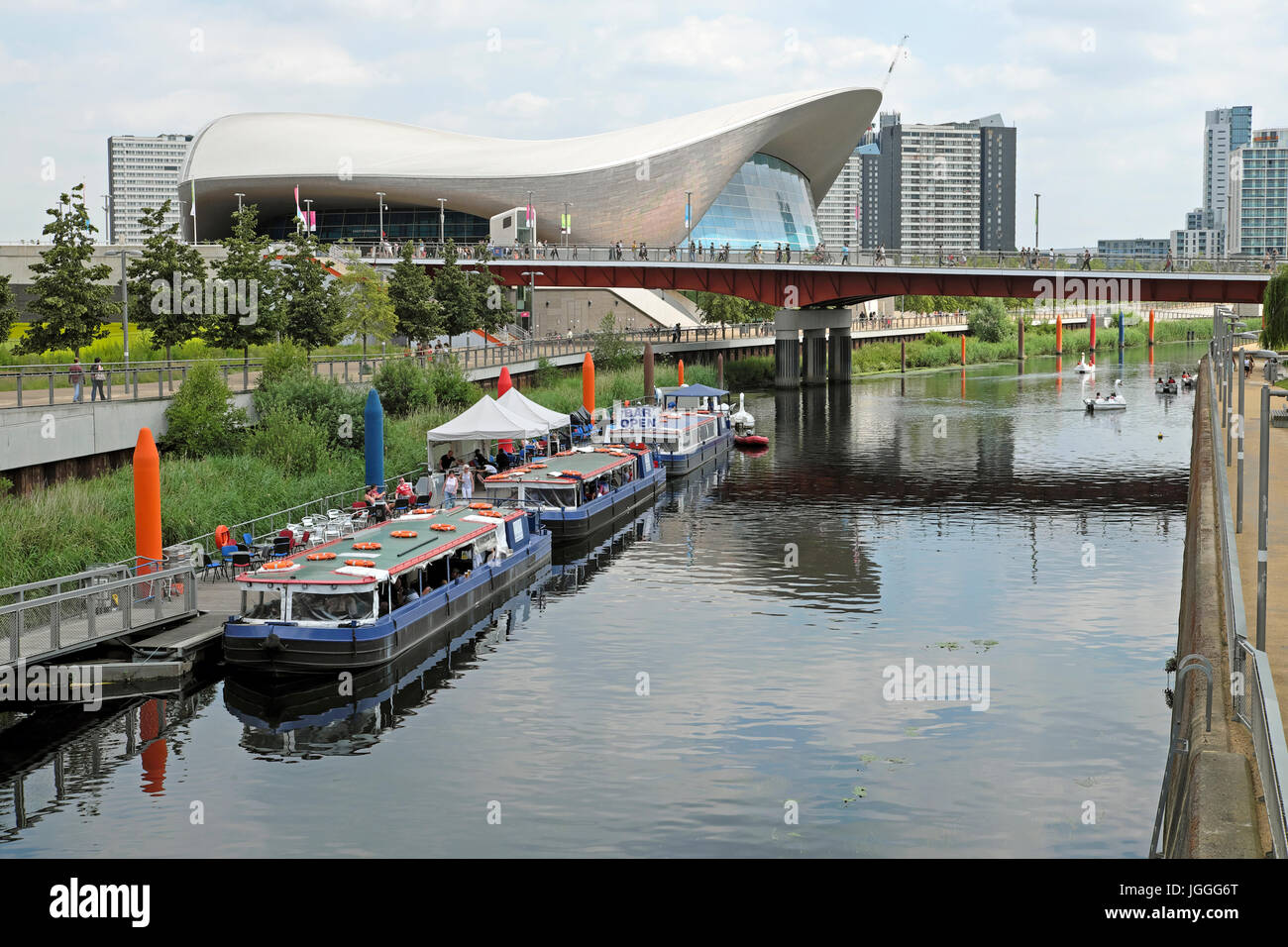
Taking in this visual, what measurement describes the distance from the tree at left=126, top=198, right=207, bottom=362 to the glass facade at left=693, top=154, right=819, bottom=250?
3014 inches

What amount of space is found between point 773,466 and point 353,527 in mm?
24173

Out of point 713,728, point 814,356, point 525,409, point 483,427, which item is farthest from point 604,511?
point 814,356

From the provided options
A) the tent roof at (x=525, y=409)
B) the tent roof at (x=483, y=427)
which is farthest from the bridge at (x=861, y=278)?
the tent roof at (x=483, y=427)

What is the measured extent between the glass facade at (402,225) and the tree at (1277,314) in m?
85.0

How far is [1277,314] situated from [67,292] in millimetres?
35598

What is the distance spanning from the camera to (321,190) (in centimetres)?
12050

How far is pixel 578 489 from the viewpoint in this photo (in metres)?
38.5

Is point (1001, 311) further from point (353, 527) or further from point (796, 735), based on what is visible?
point (796, 735)

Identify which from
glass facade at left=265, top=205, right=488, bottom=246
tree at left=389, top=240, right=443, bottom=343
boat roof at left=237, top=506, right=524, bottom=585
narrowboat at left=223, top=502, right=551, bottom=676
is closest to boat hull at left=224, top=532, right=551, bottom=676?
narrowboat at left=223, top=502, right=551, bottom=676

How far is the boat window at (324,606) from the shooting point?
2420 cm

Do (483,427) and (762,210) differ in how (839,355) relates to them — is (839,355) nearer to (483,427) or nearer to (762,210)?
(762,210)

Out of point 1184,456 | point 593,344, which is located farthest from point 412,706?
point 593,344

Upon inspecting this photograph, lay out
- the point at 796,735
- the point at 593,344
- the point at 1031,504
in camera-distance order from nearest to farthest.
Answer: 1. the point at 796,735
2. the point at 1031,504
3. the point at 593,344
